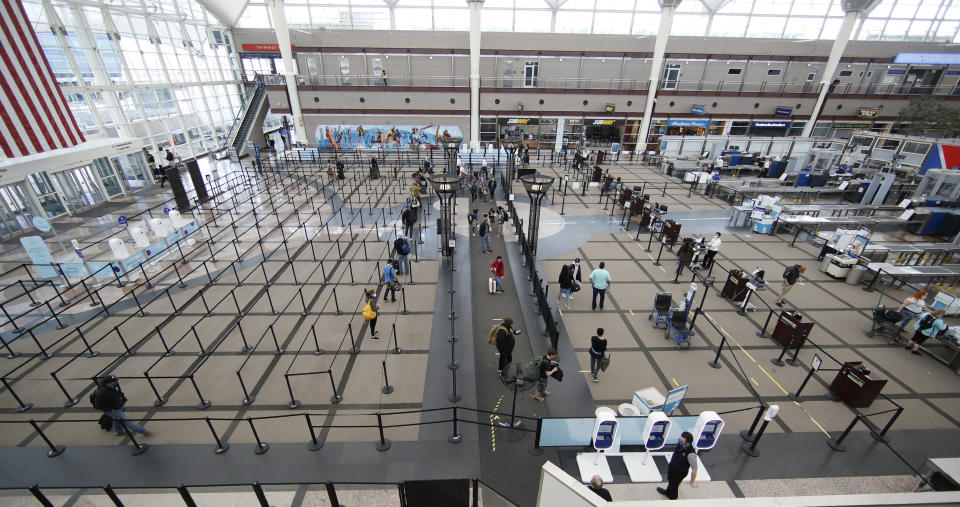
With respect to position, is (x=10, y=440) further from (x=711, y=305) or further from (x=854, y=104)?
(x=854, y=104)

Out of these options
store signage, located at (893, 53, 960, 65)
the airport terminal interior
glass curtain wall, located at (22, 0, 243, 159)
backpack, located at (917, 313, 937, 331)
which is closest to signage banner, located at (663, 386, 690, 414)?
the airport terminal interior

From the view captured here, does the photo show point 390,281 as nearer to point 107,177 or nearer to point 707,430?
point 707,430

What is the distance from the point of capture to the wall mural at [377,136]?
105ft

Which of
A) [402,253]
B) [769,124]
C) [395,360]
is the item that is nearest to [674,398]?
[395,360]

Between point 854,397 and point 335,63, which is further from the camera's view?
point 335,63

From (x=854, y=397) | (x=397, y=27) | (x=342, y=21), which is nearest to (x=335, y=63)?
(x=342, y=21)

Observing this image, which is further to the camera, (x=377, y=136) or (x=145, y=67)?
(x=377, y=136)

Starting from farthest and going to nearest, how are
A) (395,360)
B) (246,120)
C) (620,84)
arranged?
1. (246,120)
2. (620,84)
3. (395,360)

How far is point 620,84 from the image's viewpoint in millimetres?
32594

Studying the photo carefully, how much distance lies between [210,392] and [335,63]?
3065cm

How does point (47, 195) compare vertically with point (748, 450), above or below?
above

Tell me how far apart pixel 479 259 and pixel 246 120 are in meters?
31.9

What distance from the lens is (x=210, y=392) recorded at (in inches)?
328

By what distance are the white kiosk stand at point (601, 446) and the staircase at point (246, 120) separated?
3506 centimetres
